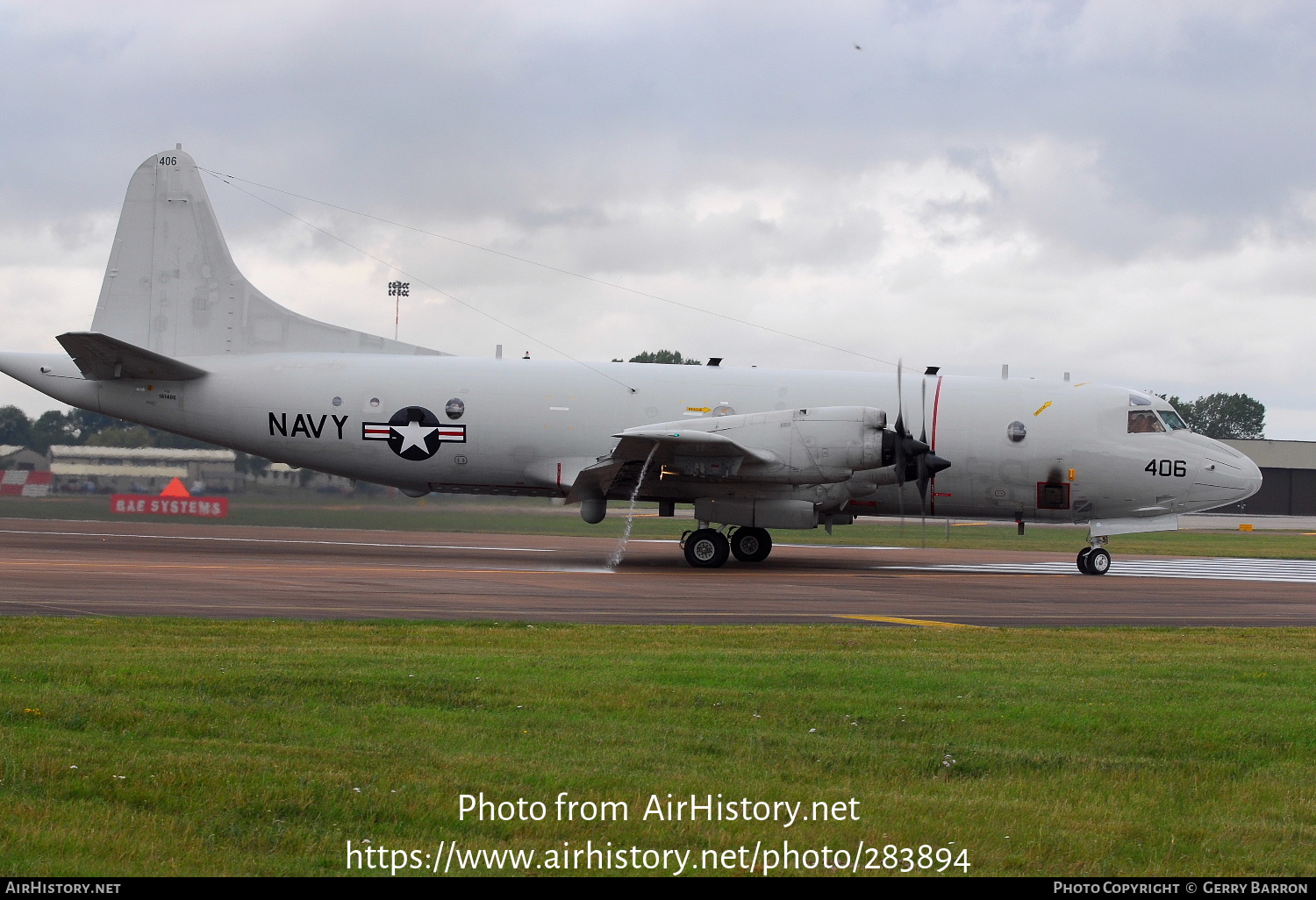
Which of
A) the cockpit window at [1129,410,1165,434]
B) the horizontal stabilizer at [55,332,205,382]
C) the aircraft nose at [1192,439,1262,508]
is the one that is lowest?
the aircraft nose at [1192,439,1262,508]

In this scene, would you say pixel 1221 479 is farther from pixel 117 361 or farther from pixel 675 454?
pixel 117 361

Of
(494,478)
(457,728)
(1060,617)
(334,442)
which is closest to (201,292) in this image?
(334,442)

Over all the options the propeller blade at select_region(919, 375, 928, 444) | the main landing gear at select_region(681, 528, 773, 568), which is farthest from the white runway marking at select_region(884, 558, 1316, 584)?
the main landing gear at select_region(681, 528, 773, 568)

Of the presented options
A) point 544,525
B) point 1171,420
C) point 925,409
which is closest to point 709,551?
point 925,409

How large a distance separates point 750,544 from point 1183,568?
12.3 metres

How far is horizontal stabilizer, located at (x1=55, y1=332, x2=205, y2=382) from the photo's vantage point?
25.8 meters

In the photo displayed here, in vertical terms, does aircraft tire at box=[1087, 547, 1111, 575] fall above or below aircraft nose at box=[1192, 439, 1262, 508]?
below

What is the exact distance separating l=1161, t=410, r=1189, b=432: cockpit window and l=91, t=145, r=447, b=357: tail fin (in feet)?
59.3

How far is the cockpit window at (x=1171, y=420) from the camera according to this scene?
27600 millimetres

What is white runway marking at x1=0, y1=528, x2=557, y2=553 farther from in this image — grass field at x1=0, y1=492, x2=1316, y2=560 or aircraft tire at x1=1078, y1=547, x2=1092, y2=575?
aircraft tire at x1=1078, y1=547, x2=1092, y2=575

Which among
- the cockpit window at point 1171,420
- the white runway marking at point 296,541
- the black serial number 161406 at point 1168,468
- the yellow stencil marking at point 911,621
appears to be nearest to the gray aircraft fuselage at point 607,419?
the black serial number 161406 at point 1168,468

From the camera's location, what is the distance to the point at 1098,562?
27516 mm

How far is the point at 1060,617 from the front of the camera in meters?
17.5

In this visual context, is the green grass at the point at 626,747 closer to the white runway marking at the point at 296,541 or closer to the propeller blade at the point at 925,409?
the propeller blade at the point at 925,409
